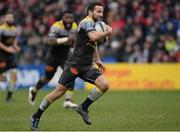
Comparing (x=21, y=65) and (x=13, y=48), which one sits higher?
(x=13, y=48)

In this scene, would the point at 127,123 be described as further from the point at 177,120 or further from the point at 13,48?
the point at 13,48

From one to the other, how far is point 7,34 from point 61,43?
3.07 m

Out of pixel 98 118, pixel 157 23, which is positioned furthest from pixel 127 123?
pixel 157 23

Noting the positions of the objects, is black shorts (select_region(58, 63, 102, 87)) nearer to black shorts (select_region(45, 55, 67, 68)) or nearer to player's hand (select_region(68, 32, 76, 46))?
player's hand (select_region(68, 32, 76, 46))

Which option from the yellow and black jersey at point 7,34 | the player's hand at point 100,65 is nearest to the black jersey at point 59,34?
the yellow and black jersey at point 7,34

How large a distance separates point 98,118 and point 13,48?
5.99m

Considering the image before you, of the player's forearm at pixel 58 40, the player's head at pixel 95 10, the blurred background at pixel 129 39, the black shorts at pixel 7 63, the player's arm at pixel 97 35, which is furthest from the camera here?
the blurred background at pixel 129 39

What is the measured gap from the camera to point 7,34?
19625mm

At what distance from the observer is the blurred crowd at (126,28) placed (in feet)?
93.0

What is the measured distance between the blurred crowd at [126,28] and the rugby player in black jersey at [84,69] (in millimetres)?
15237

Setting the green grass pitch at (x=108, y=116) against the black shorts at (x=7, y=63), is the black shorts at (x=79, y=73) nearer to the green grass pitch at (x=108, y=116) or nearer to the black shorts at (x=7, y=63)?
the green grass pitch at (x=108, y=116)

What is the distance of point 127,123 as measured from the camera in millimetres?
13391

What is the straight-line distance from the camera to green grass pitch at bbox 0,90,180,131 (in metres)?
12.8

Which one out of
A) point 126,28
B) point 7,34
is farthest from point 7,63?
point 126,28
